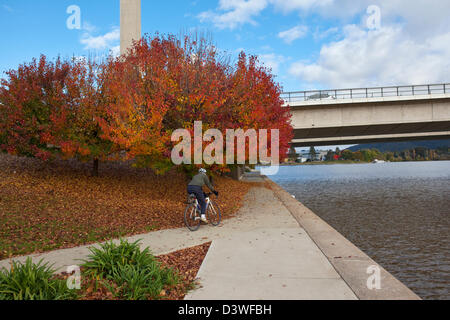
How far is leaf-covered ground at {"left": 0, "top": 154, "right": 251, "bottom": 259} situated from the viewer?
8.58 meters

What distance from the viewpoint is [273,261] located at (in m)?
6.29

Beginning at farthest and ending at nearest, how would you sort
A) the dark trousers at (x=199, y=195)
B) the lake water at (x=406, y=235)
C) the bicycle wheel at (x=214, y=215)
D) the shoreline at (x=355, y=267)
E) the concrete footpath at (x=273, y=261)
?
the bicycle wheel at (x=214, y=215)
the dark trousers at (x=199, y=195)
the lake water at (x=406, y=235)
the concrete footpath at (x=273, y=261)
the shoreline at (x=355, y=267)

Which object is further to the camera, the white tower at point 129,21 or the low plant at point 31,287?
the white tower at point 129,21

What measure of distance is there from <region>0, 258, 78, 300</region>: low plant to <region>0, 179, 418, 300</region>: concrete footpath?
1444 mm

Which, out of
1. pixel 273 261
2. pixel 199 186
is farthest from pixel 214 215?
pixel 273 261

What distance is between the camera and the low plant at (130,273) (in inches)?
187

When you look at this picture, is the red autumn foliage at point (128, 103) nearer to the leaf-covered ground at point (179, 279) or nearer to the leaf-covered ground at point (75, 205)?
the leaf-covered ground at point (75, 205)

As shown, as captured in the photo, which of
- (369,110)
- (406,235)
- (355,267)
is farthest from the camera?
(369,110)

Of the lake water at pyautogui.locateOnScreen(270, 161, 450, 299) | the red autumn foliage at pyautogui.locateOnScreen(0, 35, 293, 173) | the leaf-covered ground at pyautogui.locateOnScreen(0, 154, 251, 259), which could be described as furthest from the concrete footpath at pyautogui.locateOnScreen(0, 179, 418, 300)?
the red autumn foliage at pyautogui.locateOnScreen(0, 35, 293, 173)

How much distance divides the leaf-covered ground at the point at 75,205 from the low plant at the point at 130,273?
3.06 metres

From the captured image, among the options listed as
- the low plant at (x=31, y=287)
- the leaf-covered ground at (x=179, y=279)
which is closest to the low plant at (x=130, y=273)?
the leaf-covered ground at (x=179, y=279)

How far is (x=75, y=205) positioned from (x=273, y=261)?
341 inches

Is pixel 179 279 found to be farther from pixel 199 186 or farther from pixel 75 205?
pixel 75 205

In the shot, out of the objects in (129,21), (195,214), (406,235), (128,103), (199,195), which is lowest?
(406,235)
